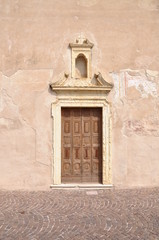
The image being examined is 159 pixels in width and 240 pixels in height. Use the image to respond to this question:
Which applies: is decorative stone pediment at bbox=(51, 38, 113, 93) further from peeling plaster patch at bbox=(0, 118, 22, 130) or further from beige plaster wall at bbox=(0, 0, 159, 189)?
peeling plaster patch at bbox=(0, 118, 22, 130)

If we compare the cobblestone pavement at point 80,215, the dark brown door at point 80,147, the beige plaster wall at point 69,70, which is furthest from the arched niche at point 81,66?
the cobblestone pavement at point 80,215

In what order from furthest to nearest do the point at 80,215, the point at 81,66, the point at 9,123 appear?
the point at 81,66, the point at 9,123, the point at 80,215

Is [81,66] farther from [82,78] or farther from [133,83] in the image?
[133,83]

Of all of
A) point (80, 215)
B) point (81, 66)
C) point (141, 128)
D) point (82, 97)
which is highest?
point (81, 66)

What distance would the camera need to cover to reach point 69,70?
721 centimetres

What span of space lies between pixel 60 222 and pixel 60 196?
5.92 feet

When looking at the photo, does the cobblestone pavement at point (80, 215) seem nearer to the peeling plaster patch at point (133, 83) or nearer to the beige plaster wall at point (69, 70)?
the beige plaster wall at point (69, 70)

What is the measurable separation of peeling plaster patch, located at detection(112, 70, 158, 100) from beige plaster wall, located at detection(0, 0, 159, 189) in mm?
27

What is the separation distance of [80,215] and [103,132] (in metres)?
2.79

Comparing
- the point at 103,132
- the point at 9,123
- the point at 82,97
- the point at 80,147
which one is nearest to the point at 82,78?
the point at 82,97

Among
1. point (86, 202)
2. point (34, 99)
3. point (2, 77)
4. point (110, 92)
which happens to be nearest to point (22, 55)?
point (2, 77)

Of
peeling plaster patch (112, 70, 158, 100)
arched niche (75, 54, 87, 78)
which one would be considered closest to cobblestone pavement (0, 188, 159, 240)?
peeling plaster patch (112, 70, 158, 100)

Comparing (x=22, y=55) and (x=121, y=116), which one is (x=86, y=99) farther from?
(x=22, y=55)

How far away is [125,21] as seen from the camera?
7.30 metres
